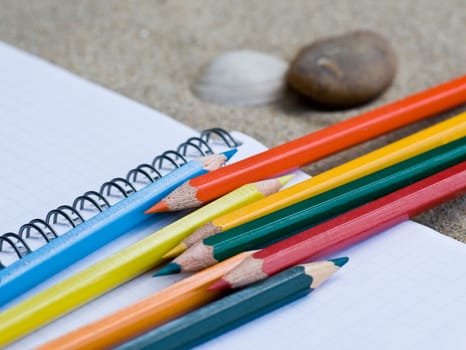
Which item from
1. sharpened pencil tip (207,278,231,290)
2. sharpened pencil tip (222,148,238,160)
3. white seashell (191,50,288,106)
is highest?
white seashell (191,50,288,106)

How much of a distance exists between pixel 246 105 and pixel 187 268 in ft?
1.39

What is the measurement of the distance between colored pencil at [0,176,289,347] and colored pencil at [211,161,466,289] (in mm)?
57

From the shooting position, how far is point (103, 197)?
55cm

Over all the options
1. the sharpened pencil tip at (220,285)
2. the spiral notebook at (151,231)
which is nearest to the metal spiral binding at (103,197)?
the spiral notebook at (151,231)

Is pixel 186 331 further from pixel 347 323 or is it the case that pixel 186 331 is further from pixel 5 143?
pixel 5 143

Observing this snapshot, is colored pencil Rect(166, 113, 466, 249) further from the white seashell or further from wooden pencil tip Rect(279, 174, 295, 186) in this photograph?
the white seashell

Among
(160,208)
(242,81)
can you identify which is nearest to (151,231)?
(160,208)

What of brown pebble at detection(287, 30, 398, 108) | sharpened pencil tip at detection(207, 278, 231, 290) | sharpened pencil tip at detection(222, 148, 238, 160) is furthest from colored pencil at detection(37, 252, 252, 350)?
brown pebble at detection(287, 30, 398, 108)

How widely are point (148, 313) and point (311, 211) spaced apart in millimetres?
141

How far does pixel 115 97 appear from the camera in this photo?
0.73 m

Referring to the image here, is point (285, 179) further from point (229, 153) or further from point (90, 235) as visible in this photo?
point (90, 235)

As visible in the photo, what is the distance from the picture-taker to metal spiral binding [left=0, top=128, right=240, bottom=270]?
1.71 feet

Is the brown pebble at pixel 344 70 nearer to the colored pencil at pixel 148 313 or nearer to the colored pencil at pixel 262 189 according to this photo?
the colored pencil at pixel 262 189

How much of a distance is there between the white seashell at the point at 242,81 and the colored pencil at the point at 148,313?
42 cm
